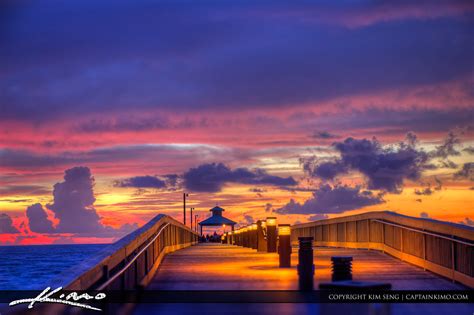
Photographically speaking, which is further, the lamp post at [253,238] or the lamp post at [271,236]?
the lamp post at [253,238]

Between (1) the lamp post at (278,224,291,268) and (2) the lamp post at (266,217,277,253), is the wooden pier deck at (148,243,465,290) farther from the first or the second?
(2) the lamp post at (266,217,277,253)

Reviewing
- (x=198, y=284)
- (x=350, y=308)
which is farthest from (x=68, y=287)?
(x=198, y=284)

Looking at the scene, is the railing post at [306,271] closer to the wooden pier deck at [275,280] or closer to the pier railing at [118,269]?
the wooden pier deck at [275,280]

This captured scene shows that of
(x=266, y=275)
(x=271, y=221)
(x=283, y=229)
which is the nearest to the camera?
(x=266, y=275)

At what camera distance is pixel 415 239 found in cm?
2180

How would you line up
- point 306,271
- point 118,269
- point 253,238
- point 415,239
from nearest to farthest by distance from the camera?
point 118,269, point 306,271, point 415,239, point 253,238

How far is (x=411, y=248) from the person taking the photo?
22.3 metres

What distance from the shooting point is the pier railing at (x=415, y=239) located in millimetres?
16281

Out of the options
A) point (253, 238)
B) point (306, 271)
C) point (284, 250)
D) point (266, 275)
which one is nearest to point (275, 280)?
point (266, 275)

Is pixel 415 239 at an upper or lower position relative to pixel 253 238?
upper

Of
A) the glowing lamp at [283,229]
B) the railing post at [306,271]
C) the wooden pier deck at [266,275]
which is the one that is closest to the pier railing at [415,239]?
the wooden pier deck at [266,275]

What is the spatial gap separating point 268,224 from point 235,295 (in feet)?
52.1
